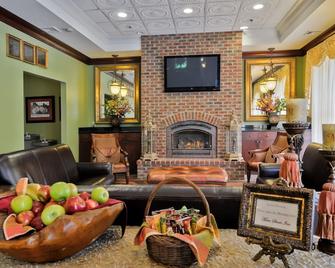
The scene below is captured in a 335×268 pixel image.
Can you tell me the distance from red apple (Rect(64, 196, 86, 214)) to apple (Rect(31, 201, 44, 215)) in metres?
0.10

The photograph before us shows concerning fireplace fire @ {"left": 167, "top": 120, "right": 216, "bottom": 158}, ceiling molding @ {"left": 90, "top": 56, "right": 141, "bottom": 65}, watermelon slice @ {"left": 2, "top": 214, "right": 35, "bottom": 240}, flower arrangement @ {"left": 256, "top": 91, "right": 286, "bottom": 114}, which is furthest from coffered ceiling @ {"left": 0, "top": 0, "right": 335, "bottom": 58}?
watermelon slice @ {"left": 2, "top": 214, "right": 35, "bottom": 240}

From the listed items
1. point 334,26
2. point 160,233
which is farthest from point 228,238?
point 334,26

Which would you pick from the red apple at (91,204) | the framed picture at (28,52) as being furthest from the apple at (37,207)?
the framed picture at (28,52)

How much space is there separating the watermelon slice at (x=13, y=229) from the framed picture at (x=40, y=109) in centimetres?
560

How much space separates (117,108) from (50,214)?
5635mm

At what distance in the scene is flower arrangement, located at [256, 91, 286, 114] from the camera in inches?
237

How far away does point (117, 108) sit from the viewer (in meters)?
6.43

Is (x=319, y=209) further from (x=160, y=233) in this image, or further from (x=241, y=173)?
(x=241, y=173)

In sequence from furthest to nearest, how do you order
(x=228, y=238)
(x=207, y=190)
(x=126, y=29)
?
(x=126, y=29) → (x=207, y=190) → (x=228, y=238)

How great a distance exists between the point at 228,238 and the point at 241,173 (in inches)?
177

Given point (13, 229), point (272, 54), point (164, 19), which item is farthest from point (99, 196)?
point (272, 54)

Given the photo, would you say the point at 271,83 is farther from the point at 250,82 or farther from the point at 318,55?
the point at 318,55

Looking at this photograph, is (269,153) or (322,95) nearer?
(269,153)

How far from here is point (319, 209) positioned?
958 millimetres
